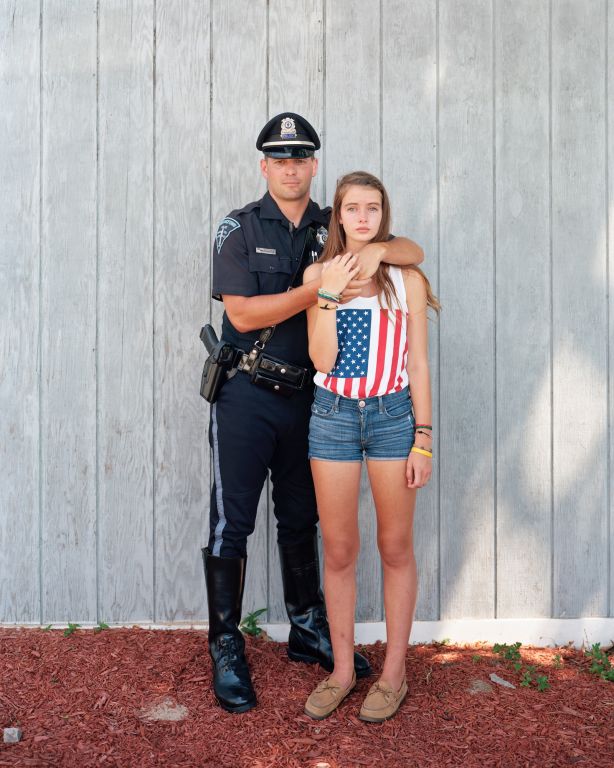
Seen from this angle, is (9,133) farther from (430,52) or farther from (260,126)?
(430,52)

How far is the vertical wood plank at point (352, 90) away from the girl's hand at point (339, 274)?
90 centimetres

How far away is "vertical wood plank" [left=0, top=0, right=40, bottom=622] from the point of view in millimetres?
3049

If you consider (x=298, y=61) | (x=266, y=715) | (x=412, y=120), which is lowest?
(x=266, y=715)

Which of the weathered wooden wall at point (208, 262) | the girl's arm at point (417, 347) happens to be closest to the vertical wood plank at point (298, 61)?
the weathered wooden wall at point (208, 262)

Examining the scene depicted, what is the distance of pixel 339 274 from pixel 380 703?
1.31m

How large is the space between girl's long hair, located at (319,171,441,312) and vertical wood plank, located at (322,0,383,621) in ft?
2.32

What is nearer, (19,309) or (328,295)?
(328,295)

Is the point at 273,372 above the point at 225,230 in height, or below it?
below

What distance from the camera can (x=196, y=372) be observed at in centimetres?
312

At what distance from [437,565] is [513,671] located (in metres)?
0.50

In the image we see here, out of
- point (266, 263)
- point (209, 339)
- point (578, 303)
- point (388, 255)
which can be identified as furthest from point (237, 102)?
point (578, 303)

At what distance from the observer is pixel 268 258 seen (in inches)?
102

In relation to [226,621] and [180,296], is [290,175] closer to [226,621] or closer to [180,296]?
[180,296]

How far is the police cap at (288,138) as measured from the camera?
8.31ft
